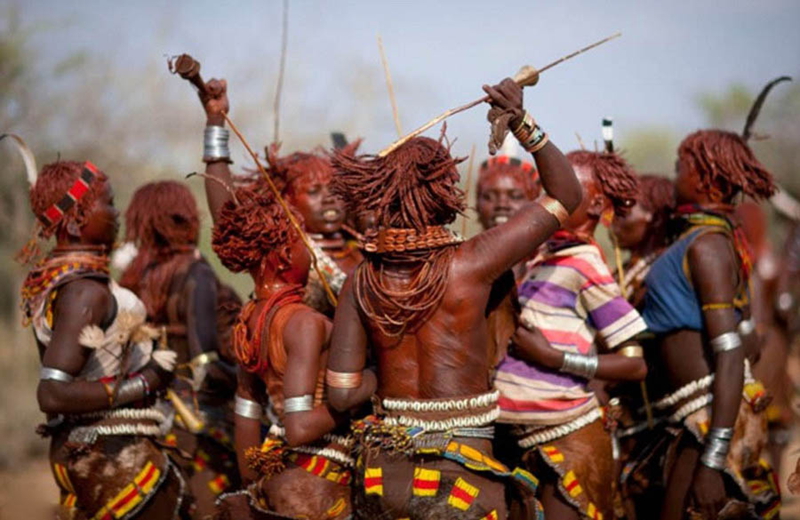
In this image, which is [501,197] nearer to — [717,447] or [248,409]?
[717,447]

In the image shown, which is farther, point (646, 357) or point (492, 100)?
point (646, 357)

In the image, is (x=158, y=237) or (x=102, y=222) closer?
(x=102, y=222)

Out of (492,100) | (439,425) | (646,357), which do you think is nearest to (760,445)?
(646,357)

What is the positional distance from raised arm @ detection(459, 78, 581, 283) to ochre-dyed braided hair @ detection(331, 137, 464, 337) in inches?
5.7

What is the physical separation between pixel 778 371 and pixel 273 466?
5678mm

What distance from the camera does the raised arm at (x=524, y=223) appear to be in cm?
364

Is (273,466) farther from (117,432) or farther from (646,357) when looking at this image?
(646,357)

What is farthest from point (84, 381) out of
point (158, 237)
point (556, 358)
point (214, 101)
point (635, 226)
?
point (635, 226)

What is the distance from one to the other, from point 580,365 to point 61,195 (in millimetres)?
2959

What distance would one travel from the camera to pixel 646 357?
17.7ft

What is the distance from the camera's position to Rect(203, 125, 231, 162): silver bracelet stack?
15.9ft

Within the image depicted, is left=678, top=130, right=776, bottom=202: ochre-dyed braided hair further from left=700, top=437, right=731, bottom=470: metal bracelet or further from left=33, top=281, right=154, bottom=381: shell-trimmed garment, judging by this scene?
left=33, top=281, right=154, bottom=381: shell-trimmed garment

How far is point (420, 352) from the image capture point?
12.4 feet

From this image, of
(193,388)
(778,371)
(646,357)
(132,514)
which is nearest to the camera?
(132,514)
